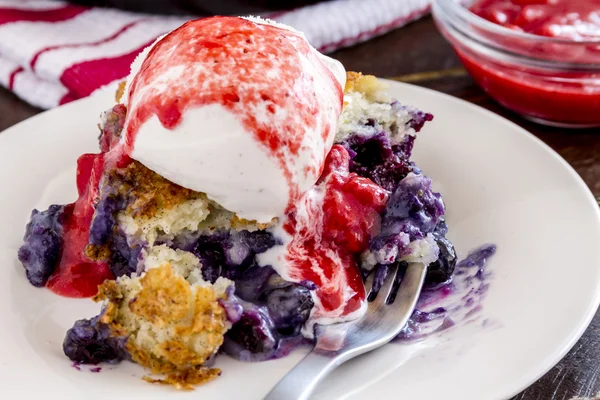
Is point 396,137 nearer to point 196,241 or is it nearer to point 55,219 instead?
point 196,241

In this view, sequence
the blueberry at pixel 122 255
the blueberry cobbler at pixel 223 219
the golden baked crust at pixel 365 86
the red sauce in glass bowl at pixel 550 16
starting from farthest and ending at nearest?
1. the red sauce in glass bowl at pixel 550 16
2. the golden baked crust at pixel 365 86
3. the blueberry at pixel 122 255
4. the blueberry cobbler at pixel 223 219

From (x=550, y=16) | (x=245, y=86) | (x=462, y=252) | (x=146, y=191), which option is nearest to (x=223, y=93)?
(x=245, y=86)

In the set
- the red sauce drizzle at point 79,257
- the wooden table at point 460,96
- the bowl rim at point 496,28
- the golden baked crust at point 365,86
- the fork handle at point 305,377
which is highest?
the golden baked crust at point 365,86

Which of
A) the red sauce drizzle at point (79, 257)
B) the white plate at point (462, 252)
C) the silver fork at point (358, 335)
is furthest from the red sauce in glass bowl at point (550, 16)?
the red sauce drizzle at point (79, 257)

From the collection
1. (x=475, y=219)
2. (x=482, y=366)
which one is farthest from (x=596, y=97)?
(x=482, y=366)

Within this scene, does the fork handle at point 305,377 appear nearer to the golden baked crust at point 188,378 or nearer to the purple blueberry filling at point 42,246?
the golden baked crust at point 188,378

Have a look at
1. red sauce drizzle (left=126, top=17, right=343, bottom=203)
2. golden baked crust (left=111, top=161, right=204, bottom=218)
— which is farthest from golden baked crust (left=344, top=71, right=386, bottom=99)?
golden baked crust (left=111, top=161, right=204, bottom=218)
